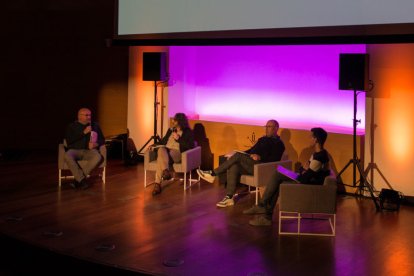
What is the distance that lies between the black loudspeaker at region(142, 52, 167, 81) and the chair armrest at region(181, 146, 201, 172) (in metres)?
1.68

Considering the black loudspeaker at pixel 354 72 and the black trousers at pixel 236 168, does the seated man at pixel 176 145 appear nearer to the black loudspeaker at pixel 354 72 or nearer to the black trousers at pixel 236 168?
the black trousers at pixel 236 168

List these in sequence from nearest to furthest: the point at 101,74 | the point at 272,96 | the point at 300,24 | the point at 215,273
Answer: the point at 215,273 < the point at 300,24 < the point at 272,96 < the point at 101,74

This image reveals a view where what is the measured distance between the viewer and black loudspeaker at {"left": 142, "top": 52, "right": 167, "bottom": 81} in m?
9.24

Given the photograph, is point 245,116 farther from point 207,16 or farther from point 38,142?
point 38,142

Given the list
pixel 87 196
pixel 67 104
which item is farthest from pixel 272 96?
pixel 67 104

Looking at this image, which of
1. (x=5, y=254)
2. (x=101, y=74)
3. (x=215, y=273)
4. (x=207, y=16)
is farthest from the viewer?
(x=101, y=74)

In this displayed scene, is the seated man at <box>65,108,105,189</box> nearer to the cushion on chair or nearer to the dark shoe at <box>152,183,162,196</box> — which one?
the dark shoe at <box>152,183,162,196</box>

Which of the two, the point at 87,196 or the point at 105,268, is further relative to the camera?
the point at 87,196

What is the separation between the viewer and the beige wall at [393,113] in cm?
729

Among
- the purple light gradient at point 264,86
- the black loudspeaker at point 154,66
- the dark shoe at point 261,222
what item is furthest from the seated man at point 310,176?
the black loudspeaker at point 154,66

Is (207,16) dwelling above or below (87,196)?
above

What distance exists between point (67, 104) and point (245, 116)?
3.48m

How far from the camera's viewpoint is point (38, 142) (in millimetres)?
10906

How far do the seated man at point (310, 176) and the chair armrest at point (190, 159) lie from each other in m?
1.53
